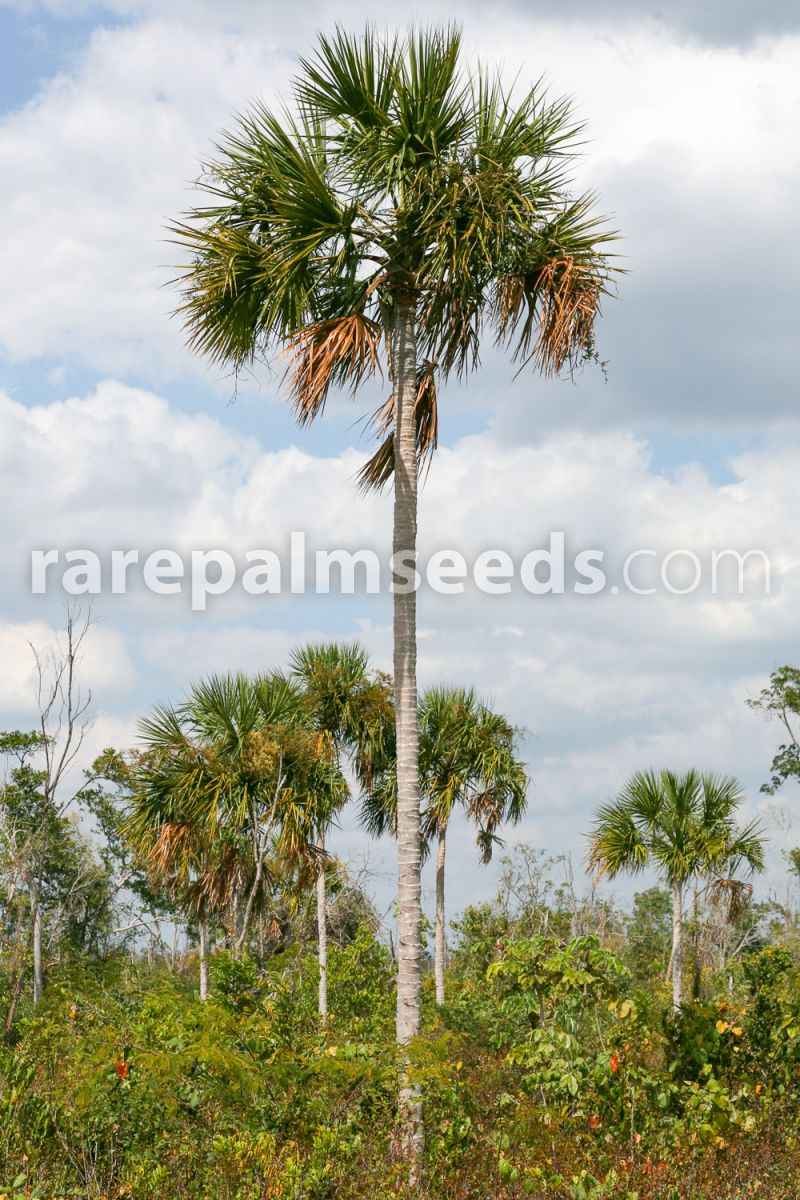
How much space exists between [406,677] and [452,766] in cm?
1281

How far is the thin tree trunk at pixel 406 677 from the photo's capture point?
7969mm

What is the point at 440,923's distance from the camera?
2116 centimetres

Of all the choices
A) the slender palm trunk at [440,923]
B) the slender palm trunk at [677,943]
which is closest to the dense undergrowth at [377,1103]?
the slender palm trunk at [677,943]

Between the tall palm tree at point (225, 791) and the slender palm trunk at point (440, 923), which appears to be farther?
the slender palm trunk at point (440, 923)

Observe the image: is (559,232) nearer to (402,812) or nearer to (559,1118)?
(402,812)

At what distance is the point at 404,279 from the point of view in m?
8.87

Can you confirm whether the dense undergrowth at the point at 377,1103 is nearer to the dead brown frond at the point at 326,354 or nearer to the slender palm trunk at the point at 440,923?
the dead brown frond at the point at 326,354

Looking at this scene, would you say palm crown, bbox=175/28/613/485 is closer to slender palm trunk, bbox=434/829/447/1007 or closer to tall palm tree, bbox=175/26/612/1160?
tall palm tree, bbox=175/26/612/1160

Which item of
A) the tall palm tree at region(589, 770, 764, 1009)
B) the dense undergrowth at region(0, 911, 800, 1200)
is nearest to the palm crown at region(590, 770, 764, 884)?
the tall palm tree at region(589, 770, 764, 1009)

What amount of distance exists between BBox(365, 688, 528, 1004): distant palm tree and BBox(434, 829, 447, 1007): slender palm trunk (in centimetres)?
2

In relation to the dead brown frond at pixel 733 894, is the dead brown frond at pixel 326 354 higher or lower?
higher

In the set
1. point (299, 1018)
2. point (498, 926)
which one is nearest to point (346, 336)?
point (299, 1018)

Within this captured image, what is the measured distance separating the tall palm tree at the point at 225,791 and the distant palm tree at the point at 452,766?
4325 mm

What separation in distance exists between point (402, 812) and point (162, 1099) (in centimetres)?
245
